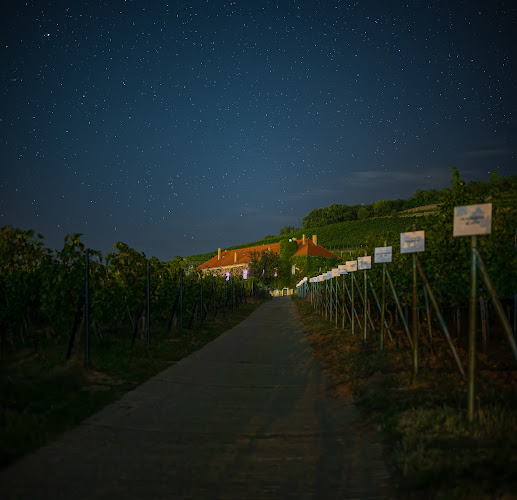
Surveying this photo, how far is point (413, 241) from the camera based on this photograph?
7336 millimetres

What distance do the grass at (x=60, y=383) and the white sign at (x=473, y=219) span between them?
16.4 feet

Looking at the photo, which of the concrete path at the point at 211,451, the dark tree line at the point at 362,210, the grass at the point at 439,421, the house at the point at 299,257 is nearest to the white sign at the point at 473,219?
the grass at the point at 439,421

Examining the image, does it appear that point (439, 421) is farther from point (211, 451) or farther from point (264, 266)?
point (264, 266)

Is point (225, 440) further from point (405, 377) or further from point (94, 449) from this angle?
point (405, 377)

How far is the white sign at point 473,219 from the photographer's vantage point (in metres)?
4.91

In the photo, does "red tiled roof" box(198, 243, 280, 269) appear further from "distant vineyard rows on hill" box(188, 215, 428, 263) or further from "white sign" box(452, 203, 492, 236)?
"white sign" box(452, 203, 492, 236)

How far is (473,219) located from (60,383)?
6.55m

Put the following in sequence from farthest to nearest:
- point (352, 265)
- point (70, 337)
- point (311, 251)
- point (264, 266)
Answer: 1. point (311, 251)
2. point (264, 266)
3. point (352, 265)
4. point (70, 337)

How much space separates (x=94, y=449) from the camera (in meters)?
4.47

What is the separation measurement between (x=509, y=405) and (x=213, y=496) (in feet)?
11.4

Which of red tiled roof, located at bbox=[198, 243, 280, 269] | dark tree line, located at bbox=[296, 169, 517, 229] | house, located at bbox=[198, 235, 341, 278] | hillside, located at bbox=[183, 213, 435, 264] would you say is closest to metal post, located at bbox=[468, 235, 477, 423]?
house, located at bbox=[198, 235, 341, 278]

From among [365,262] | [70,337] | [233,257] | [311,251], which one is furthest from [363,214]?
[70,337]

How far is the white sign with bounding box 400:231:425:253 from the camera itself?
7.20m

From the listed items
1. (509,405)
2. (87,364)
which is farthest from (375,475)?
(87,364)
